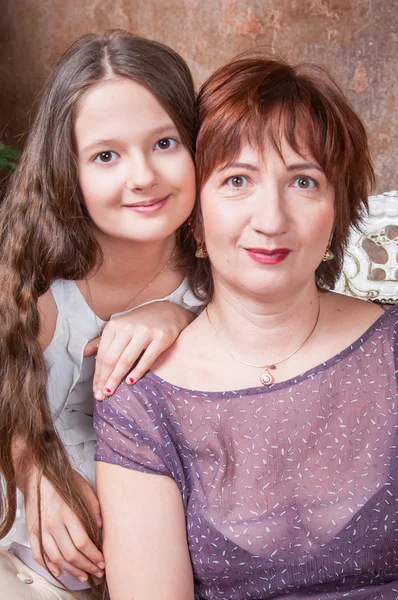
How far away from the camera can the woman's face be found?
6.38ft

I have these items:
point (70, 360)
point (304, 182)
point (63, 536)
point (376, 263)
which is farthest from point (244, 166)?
point (376, 263)

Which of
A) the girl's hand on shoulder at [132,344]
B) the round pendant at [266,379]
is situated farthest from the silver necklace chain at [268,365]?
the girl's hand on shoulder at [132,344]

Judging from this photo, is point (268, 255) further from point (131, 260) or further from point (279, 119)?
point (131, 260)

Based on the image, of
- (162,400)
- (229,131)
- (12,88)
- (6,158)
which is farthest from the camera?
(12,88)

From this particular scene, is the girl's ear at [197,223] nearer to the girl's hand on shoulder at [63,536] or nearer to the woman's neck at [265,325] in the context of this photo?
the woman's neck at [265,325]

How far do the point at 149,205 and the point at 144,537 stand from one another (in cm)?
78

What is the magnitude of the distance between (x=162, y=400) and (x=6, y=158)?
196 centimetres

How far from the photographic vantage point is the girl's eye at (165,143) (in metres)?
2.14

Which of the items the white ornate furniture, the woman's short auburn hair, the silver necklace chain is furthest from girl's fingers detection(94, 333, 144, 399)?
the white ornate furniture

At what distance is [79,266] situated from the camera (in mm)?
2379

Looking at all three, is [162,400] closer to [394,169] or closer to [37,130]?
[37,130]

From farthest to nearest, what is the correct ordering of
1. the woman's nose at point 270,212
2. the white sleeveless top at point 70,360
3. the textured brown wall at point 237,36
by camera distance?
the textured brown wall at point 237,36 < the white sleeveless top at point 70,360 < the woman's nose at point 270,212

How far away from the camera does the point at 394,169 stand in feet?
12.8

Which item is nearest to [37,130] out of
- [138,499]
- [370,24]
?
[138,499]
